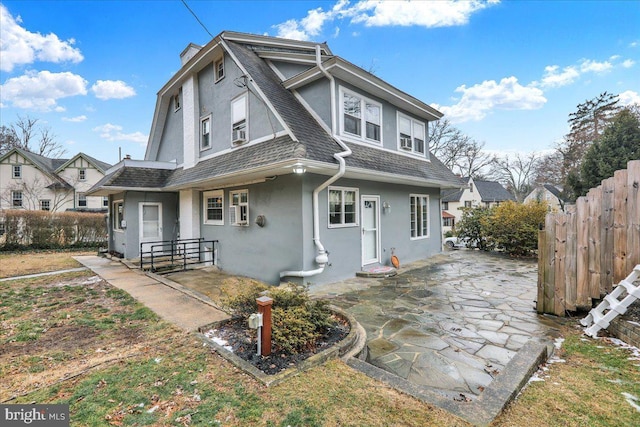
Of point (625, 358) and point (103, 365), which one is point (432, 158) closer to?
point (625, 358)

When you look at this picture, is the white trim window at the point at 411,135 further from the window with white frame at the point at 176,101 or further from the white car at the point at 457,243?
the window with white frame at the point at 176,101

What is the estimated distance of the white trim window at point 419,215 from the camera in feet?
33.9

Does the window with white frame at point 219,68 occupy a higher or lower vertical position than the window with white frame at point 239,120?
higher

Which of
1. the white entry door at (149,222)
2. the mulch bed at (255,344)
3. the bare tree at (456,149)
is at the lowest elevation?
the mulch bed at (255,344)

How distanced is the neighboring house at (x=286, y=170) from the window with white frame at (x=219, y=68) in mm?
33

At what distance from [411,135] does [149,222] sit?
10544 mm

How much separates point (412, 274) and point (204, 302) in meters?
5.58

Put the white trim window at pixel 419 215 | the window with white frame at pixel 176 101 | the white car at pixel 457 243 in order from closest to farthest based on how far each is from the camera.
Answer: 1. the white trim window at pixel 419 215
2. the window with white frame at pixel 176 101
3. the white car at pixel 457 243

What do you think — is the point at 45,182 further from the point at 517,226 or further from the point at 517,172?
the point at 517,172

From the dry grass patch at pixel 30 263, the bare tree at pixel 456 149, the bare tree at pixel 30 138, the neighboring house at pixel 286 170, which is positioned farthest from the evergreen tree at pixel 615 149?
the bare tree at pixel 30 138

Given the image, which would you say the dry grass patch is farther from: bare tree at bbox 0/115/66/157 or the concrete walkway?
bare tree at bbox 0/115/66/157

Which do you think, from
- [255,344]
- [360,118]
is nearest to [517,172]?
[360,118]

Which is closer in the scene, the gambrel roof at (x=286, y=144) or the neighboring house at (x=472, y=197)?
the gambrel roof at (x=286, y=144)

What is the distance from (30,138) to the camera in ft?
102
